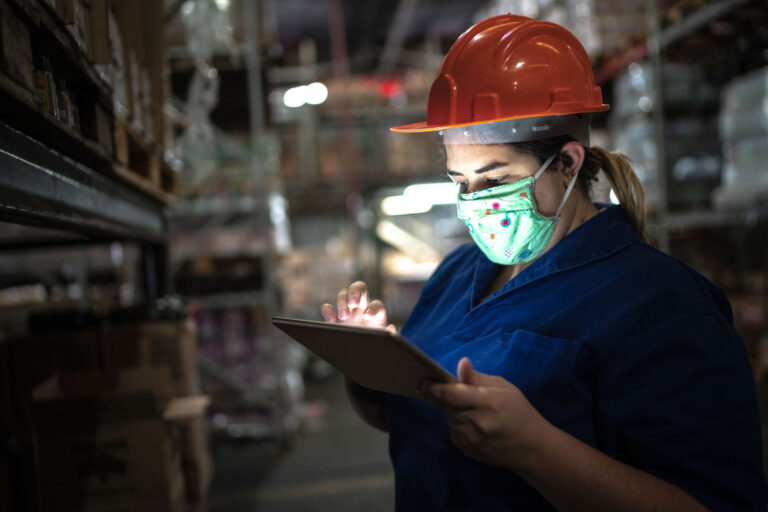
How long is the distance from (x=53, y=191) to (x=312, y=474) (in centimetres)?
349

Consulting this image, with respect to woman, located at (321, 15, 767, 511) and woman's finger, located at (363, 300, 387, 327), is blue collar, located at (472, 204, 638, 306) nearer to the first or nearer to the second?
woman, located at (321, 15, 767, 511)

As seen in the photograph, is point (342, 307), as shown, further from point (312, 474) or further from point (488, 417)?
point (312, 474)

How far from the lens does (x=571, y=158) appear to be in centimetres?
133

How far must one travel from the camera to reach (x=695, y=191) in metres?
5.43

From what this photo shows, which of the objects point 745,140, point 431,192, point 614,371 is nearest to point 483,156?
point 614,371

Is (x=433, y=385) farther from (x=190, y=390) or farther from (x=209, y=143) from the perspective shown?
(x=209, y=143)

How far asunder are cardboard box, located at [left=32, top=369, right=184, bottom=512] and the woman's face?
161 centimetres

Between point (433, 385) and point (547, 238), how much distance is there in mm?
605

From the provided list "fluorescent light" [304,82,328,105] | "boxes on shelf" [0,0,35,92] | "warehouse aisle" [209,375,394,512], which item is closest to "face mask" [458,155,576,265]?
"boxes on shelf" [0,0,35,92]

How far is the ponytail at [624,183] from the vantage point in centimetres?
136

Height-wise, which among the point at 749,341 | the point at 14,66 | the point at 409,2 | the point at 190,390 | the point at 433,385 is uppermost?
the point at 409,2

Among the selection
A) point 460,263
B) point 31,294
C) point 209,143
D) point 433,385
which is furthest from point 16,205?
point 31,294

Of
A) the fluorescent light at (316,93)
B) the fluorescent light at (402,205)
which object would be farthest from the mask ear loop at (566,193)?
the fluorescent light at (402,205)

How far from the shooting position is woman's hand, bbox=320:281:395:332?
1430 millimetres
